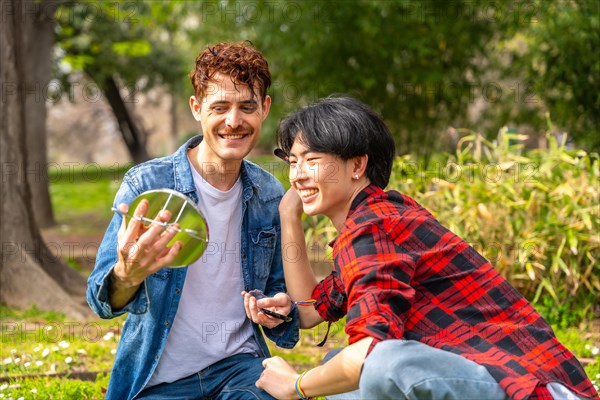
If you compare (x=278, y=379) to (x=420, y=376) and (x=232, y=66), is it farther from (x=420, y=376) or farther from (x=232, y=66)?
(x=232, y=66)

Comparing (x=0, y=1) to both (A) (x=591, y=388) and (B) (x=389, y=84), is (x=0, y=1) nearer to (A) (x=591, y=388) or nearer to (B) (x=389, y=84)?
(A) (x=591, y=388)

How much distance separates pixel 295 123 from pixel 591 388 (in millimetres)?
1234

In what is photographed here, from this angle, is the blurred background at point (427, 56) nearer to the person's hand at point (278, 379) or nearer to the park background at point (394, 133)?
the park background at point (394, 133)

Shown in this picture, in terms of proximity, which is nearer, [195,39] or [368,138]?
[368,138]

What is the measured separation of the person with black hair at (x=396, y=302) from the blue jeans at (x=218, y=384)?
0.59 ft

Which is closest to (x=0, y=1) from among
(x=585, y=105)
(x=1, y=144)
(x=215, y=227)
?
(x=1, y=144)

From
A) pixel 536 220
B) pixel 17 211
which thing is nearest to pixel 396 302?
pixel 536 220

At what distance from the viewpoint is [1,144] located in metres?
6.02

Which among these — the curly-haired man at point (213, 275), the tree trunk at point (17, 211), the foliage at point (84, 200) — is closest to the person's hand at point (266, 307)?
the curly-haired man at point (213, 275)

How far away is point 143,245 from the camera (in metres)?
2.31

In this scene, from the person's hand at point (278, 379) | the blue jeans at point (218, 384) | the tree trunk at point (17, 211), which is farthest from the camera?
the tree trunk at point (17, 211)

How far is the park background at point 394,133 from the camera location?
210 inches

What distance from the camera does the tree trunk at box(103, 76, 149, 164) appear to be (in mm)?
18297

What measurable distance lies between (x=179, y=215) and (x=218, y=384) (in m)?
0.85
